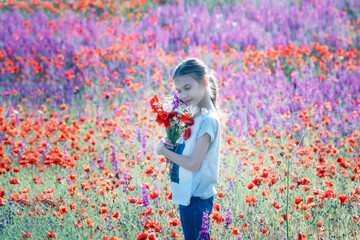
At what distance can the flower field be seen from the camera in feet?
8.96

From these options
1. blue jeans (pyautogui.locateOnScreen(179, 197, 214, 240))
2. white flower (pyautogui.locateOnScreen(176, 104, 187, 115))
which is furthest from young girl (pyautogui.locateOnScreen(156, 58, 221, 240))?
white flower (pyautogui.locateOnScreen(176, 104, 187, 115))

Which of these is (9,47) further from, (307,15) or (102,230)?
(307,15)

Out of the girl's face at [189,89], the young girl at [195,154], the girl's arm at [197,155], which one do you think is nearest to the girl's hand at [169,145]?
the young girl at [195,154]

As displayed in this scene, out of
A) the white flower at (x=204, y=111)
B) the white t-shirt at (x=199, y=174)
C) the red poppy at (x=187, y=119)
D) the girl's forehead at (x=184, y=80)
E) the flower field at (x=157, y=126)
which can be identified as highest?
the girl's forehead at (x=184, y=80)

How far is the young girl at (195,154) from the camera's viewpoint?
2.15 m

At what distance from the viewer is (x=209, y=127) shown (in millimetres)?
→ 2121

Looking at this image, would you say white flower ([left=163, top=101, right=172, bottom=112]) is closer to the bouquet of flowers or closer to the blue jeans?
the bouquet of flowers

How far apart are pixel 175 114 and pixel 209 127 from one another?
0.19 m

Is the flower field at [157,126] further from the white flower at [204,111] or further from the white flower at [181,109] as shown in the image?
the white flower at [181,109]

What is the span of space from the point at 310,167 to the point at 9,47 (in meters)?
5.20

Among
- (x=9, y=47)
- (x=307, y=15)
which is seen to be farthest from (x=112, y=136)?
(x=307, y=15)

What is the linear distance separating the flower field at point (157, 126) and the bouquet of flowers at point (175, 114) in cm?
44

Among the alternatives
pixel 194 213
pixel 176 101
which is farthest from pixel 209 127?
pixel 194 213

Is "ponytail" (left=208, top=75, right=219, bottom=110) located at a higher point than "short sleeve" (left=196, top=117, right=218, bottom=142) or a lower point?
higher
